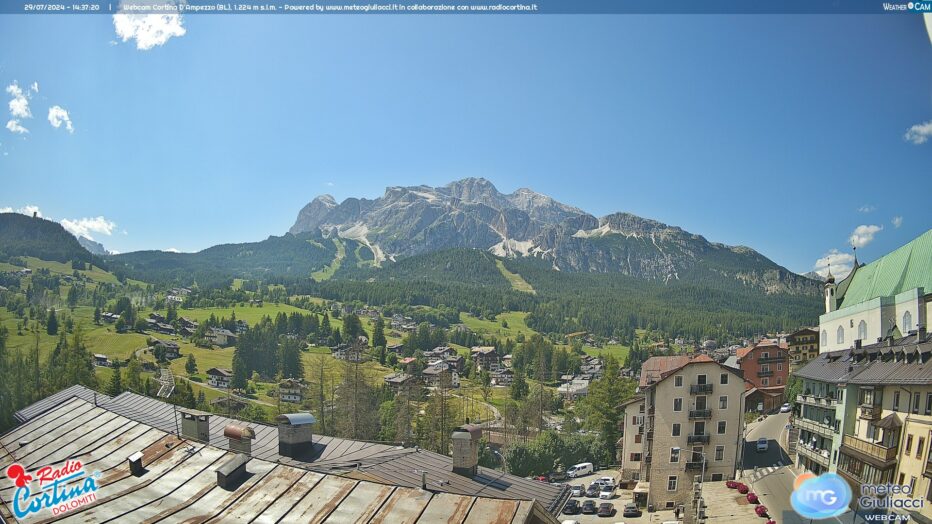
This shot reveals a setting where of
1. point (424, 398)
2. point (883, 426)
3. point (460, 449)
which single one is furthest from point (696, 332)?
point (460, 449)

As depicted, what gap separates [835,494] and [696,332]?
171 meters

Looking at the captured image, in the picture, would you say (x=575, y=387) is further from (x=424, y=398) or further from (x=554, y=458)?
(x=554, y=458)

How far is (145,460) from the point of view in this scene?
12.5 m

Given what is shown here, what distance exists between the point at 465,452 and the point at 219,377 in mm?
96027

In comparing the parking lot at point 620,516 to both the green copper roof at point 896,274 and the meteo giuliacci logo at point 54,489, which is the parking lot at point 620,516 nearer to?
the green copper roof at point 896,274

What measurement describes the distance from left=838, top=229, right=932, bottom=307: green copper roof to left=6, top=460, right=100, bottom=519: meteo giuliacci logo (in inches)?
1633

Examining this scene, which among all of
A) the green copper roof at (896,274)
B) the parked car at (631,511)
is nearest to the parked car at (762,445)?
the parked car at (631,511)

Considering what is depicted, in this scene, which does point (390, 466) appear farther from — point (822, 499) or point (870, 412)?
point (870, 412)

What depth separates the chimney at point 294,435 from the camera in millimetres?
20422

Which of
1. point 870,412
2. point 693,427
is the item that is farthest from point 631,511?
point 870,412

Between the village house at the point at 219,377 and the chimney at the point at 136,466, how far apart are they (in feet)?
309

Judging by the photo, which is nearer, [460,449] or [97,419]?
[97,419]

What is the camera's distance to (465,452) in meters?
18.2

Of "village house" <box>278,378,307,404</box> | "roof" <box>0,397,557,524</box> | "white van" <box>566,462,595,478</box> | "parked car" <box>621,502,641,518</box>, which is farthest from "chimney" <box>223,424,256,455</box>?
"village house" <box>278,378,307,404</box>
